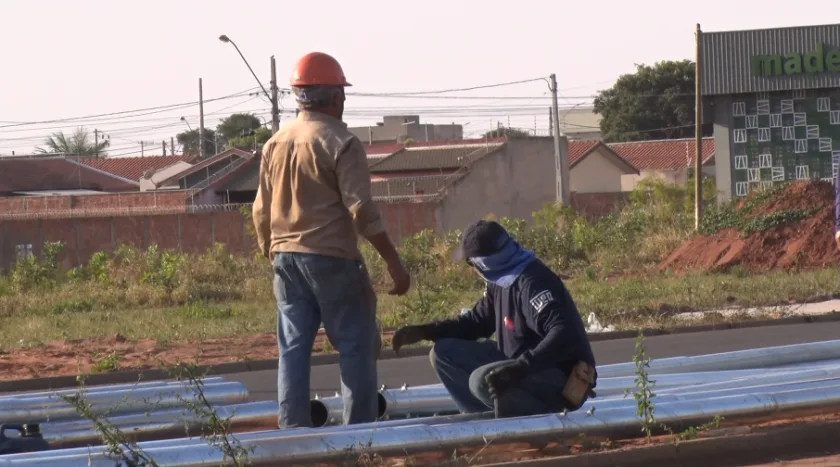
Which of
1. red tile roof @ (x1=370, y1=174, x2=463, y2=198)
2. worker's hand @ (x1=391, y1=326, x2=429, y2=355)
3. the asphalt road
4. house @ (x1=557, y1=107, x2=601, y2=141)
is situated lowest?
the asphalt road

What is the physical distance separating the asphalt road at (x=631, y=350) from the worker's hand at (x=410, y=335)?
3529 millimetres

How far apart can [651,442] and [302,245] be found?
218cm

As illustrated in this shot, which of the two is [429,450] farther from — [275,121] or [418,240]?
[275,121]

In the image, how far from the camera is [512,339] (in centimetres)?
654

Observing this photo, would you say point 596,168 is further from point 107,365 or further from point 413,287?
point 107,365

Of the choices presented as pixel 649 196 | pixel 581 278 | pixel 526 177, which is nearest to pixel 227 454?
pixel 581 278

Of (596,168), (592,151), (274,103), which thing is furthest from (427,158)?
(274,103)

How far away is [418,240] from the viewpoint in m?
26.6

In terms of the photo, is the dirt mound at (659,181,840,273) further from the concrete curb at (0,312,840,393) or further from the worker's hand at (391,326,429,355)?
the worker's hand at (391,326,429,355)

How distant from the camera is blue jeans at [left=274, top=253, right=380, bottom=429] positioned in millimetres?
6457

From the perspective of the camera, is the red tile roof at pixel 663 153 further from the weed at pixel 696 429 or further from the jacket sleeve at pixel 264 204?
the jacket sleeve at pixel 264 204

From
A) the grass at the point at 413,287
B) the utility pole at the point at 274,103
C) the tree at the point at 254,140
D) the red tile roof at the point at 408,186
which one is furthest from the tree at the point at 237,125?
the grass at the point at 413,287

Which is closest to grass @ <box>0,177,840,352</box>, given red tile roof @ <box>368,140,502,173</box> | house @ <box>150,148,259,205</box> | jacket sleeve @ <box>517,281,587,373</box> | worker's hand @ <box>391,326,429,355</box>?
worker's hand @ <box>391,326,429,355</box>

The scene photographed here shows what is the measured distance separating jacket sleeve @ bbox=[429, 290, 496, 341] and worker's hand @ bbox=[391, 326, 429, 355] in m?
0.05
